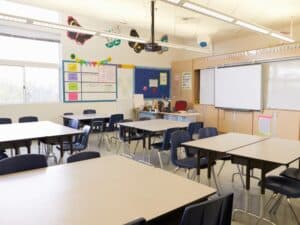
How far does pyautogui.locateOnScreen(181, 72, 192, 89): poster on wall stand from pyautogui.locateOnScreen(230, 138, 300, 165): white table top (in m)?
5.53

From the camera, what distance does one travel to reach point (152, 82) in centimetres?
906

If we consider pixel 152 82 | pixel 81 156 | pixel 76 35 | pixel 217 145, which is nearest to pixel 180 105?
pixel 152 82

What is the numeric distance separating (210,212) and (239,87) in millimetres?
6346

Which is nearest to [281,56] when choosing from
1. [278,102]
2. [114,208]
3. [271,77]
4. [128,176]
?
[271,77]

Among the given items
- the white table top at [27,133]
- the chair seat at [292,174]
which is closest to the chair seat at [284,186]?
the chair seat at [292,174]

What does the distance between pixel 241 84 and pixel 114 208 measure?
21.3ft

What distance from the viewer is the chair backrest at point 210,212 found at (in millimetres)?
1319

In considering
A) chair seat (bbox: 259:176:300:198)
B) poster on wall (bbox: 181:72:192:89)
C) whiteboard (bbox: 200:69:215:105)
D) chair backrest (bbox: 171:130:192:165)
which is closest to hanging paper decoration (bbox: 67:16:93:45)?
poster on wall (bbox: 181:72:192:89)

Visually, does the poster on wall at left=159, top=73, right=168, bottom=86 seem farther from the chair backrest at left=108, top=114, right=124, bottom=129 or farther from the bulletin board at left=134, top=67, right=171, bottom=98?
the chair backrest at left=108, top=114, right=124, bottom=129

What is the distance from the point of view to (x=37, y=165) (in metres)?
2.30

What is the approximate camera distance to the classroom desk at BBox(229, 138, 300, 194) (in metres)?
2.51

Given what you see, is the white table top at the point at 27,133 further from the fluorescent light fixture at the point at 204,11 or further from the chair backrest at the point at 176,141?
the fluorescent light fixture at the point at 204,11

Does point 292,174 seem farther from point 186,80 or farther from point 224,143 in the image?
point 186,80

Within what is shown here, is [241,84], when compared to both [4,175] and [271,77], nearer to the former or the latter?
[271,77]
